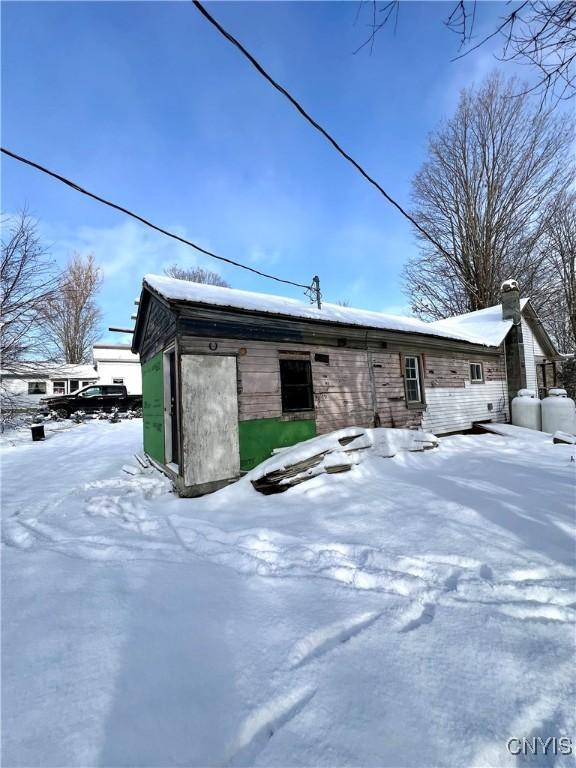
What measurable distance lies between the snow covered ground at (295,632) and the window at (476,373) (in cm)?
809

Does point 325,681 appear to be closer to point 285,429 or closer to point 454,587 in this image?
point 454,587

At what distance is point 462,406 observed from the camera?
454 inches

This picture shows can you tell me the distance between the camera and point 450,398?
11.1 m

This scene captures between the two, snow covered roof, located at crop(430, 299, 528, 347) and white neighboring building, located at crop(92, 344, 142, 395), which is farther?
white neighboring building, located at crop(92, 344, 142, 395)

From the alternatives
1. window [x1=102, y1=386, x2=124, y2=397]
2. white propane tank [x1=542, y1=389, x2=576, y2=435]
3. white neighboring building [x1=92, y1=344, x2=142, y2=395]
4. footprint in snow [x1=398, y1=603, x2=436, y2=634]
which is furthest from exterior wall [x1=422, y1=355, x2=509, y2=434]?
white neighboring building [x1=92, y1=344, x2=142, y2=395]

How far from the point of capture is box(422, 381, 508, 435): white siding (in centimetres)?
1037

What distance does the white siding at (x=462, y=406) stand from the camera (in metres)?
10.4

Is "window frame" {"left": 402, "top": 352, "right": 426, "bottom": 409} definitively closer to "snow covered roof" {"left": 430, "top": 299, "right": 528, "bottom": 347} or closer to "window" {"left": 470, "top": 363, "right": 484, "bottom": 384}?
"snow covered roof" {"left": 430, "top": 299, "right": 528, "bottom": 347}

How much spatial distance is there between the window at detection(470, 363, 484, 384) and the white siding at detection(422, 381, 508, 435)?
0.62ft

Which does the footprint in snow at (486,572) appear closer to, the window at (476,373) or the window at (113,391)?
the window at (476,373)

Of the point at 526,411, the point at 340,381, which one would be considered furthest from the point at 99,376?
the point at 526,411

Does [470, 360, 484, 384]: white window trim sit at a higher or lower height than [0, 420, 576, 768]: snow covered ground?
higher

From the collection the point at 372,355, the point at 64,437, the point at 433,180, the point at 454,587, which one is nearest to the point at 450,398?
the point at 372,355

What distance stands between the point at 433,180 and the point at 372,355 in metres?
22.0
